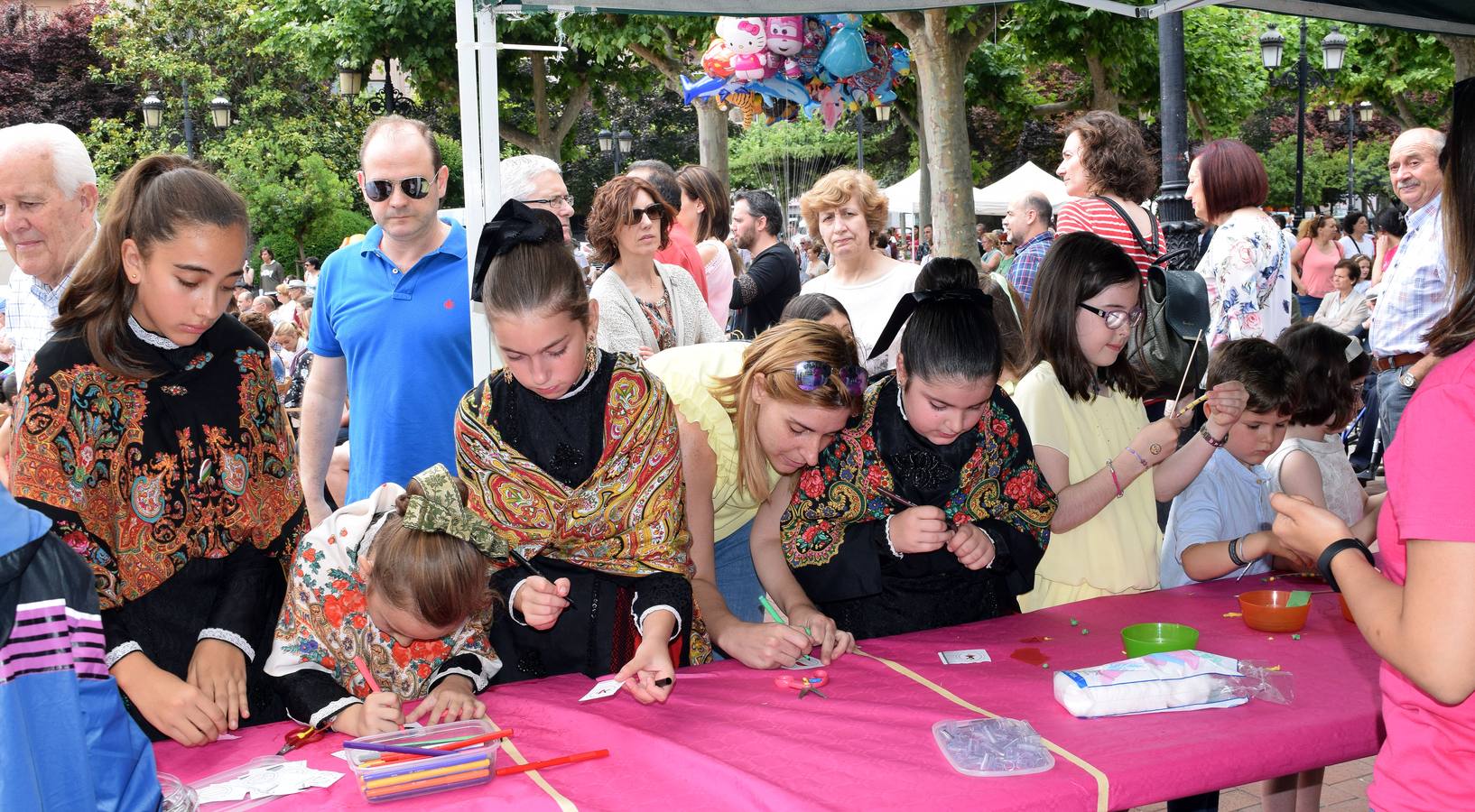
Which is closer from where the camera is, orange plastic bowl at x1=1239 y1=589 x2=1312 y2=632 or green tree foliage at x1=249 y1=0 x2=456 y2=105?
orange plastic bowl at x1=1239 y1=589 x2=1312 y2=632

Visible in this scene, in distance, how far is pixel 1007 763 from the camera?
185 centimetres

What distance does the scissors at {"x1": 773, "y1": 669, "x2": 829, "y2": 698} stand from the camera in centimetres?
220

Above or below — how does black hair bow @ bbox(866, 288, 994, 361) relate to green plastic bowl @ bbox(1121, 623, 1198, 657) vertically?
above

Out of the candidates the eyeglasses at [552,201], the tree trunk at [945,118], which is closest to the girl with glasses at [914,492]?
the eyeglasses at [552,201]

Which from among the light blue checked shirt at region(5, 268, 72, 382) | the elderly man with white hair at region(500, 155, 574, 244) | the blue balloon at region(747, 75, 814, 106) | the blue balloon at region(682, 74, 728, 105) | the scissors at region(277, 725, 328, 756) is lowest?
the scissors at region(277, 725, 328, 756)

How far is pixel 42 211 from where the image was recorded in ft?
9.43

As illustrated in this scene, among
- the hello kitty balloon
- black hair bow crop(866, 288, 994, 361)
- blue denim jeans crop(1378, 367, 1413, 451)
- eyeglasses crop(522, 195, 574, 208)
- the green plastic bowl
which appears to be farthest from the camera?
the hello kitty balloon

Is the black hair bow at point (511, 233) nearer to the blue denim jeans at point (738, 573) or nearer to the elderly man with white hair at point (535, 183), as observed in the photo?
the blue denim jeans at point (738, 573)

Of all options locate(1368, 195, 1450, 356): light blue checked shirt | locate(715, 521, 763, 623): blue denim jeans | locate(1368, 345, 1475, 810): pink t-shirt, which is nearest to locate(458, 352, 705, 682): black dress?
locate(715, 521, 763, 623): blue denim jeans

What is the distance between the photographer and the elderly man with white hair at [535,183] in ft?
13.4

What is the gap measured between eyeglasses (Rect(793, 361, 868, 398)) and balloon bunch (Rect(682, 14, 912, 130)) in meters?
4.00

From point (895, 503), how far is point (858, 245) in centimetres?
229

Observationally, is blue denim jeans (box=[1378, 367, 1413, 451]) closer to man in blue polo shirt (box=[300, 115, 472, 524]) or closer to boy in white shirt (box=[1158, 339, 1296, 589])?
boy in white shirt (box=[1158, 339, 1296, 589])

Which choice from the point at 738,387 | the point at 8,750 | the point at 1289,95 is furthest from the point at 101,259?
the point at 1289,95
